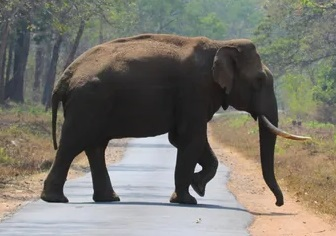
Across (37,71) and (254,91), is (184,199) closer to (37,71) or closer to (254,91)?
(254,91)

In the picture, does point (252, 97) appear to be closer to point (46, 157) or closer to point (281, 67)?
point (46, 157)

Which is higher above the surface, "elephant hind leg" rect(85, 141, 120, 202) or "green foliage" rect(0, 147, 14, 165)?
"elephant hind leg" rect(85, 141, 120, 202)

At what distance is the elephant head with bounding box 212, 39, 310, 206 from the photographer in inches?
763

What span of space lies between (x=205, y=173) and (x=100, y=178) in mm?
1745

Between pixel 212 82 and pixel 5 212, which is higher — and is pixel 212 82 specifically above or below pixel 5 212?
above

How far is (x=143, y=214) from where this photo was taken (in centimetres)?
1656

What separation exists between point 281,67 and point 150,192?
137ft

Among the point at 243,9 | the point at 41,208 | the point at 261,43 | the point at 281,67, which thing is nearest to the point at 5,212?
the point at 41,208

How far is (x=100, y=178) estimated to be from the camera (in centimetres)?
1912

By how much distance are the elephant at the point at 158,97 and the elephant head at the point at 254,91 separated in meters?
0.02

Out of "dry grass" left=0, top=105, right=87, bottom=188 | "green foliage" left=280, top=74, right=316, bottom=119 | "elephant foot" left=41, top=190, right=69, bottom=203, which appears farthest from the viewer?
"green foliage" left=280, top=74, right=316, bottom=119

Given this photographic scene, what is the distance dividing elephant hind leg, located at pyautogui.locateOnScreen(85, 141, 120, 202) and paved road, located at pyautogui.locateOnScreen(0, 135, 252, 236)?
24cm

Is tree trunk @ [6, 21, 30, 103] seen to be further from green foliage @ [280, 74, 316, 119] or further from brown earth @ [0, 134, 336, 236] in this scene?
brown earth @ [0, 134, 336, 236]

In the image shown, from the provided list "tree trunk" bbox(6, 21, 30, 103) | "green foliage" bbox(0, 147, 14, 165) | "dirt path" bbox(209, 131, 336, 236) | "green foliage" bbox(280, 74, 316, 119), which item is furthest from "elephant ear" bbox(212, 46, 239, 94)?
"green foliage" bbox(280, 74, 316, 119)
